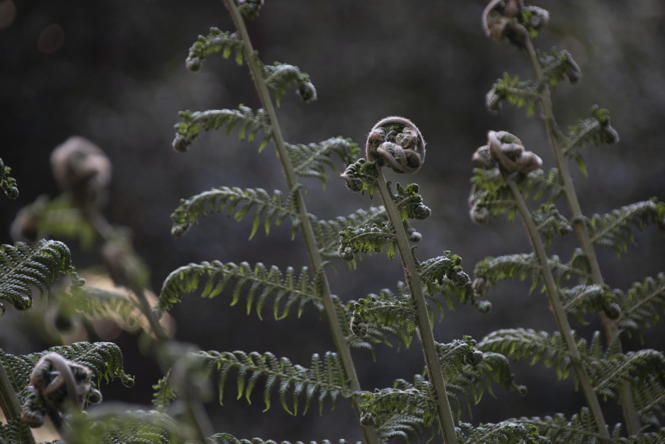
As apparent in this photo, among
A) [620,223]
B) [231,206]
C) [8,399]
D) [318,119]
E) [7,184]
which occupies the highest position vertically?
[318,119]

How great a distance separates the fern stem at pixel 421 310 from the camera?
95cm

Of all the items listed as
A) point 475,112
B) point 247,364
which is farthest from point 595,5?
point 247,364

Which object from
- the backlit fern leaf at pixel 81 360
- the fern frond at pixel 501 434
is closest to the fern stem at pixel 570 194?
the fern frond at pixel 501 434

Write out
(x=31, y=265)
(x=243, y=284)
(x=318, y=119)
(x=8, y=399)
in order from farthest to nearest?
(x=318, y=119) < (x=243, y=284) < (x=31, y=265) < (x=8, y=399)

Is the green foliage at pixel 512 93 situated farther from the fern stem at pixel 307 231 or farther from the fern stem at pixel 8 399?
the fern stem at pixel 8 399

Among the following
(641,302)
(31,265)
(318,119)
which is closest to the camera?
(31,265)

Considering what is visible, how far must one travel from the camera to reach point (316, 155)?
1.23 metres

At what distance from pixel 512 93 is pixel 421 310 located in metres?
0.59

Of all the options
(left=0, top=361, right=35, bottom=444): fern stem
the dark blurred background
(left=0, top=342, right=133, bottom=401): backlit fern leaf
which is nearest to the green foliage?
(left=0, top=342, right=133, bottom=401): backlit fern leaf

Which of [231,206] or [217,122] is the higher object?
[217,122]

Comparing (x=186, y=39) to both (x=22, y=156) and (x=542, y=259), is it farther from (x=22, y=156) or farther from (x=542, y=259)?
(x=542, y=259)

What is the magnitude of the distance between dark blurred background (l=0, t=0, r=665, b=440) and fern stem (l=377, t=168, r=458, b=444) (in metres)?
3.20

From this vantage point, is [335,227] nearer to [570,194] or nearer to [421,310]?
[421,310]

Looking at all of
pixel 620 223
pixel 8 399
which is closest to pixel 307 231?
pixel 8 399
